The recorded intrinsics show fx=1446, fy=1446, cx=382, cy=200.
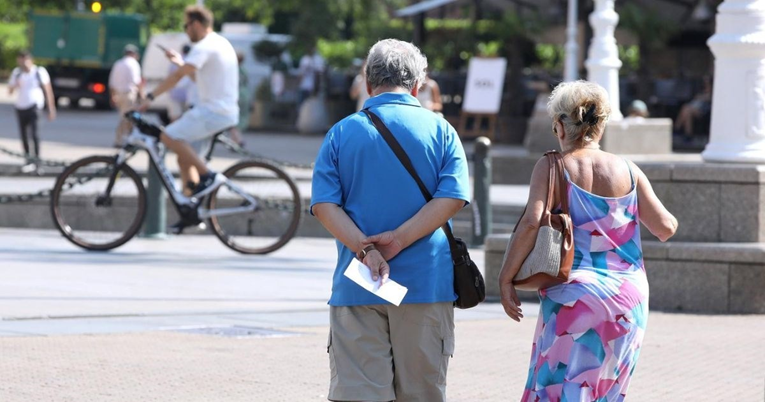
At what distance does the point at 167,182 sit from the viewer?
11680mm

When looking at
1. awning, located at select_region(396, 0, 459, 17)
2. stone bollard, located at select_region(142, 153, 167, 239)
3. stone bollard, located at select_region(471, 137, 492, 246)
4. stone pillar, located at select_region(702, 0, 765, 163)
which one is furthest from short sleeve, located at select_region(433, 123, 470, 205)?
awning, located at select_region(396, 0, 459, 17)

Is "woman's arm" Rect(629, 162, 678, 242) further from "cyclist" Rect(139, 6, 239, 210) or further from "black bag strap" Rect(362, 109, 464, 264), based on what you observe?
"cyclist" Rect(139, 6, 239, 210)

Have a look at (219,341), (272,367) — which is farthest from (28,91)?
(272,367)

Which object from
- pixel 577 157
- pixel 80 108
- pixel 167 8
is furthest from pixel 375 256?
pixel 167 8

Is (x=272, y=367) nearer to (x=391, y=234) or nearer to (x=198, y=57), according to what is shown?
(x=391, y=234)

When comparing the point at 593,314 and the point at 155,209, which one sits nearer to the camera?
the point at 593,314

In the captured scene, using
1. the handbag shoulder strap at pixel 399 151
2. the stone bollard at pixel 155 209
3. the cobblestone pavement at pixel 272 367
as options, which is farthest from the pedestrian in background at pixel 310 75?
the handbag shoulder strap at pixel 399 151

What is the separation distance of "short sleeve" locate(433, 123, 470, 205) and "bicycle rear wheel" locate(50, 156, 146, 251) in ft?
23.9

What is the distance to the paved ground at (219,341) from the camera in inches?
263

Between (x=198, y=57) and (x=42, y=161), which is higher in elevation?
(x=198, y=57)

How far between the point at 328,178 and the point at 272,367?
2701 mm

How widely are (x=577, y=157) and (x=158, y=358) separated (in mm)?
3277

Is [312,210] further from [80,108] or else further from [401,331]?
[80,108]

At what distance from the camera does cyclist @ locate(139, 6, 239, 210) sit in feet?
36.9
